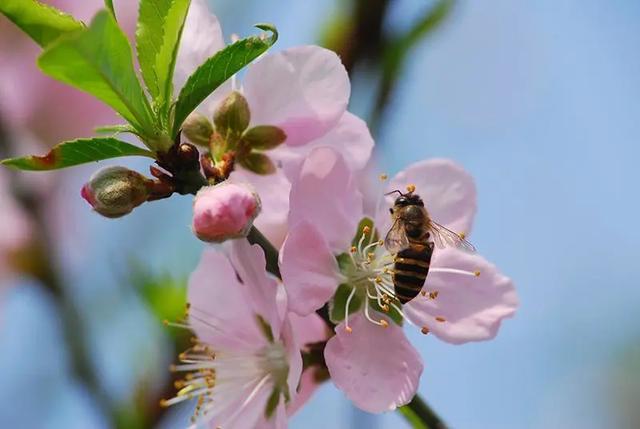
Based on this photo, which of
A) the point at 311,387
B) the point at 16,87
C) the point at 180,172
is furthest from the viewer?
the point at 16,87

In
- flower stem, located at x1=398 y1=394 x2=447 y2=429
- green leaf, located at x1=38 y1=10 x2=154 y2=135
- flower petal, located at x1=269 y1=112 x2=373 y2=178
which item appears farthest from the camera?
flower petal, located at x1=269 y1=112 x2=373 y2=178

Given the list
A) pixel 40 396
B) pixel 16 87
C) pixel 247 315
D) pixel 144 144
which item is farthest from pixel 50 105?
pixel 144 144

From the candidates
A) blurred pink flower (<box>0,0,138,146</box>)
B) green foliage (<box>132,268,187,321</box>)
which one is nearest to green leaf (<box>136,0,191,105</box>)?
green foliage (<box>132,268,187,321</box>)

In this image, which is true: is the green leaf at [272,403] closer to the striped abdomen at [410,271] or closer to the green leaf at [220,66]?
the striped abdomen at [410,271]

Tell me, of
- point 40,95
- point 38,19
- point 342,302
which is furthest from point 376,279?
point 40,95

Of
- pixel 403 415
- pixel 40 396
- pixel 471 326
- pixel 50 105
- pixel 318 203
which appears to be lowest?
pixel 40 396

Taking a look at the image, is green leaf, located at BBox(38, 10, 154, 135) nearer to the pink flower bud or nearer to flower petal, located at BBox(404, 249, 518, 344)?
the pink flower bud

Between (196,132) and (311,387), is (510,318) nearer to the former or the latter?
(311,387)
